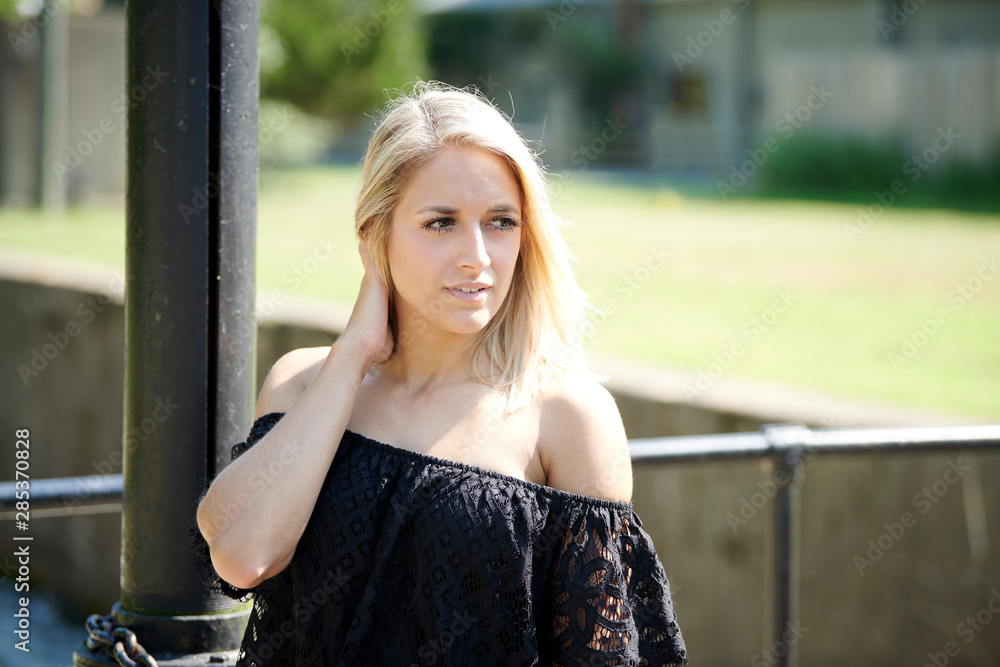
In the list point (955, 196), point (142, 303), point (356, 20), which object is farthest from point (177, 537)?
point (356, 20)

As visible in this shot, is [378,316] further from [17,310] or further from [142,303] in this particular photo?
[17,310]

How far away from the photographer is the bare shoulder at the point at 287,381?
6.63ft

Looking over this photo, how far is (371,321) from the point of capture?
197 centimetres

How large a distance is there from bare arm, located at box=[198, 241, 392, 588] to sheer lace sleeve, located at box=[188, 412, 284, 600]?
0.11 metres

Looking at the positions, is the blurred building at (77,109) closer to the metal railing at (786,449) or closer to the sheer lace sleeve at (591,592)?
the metal railing at (786,449)

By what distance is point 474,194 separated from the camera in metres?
1.89

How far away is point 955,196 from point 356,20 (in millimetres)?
12712

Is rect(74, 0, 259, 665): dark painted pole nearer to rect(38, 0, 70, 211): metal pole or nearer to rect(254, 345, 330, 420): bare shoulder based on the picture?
rect(254, 345, 330, 420): bare shoulder

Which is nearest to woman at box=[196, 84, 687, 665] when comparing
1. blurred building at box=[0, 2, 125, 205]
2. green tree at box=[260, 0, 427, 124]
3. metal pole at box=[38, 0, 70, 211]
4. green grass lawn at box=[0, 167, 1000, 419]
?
green grass lawn at box=[0, 167, 1000, 419]

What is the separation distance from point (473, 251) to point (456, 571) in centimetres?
56

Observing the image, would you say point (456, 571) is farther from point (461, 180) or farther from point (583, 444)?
point (461, 180)

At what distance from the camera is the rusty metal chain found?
1920 millimetres

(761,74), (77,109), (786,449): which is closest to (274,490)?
(786,449)

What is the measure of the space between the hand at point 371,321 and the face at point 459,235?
99 mm
